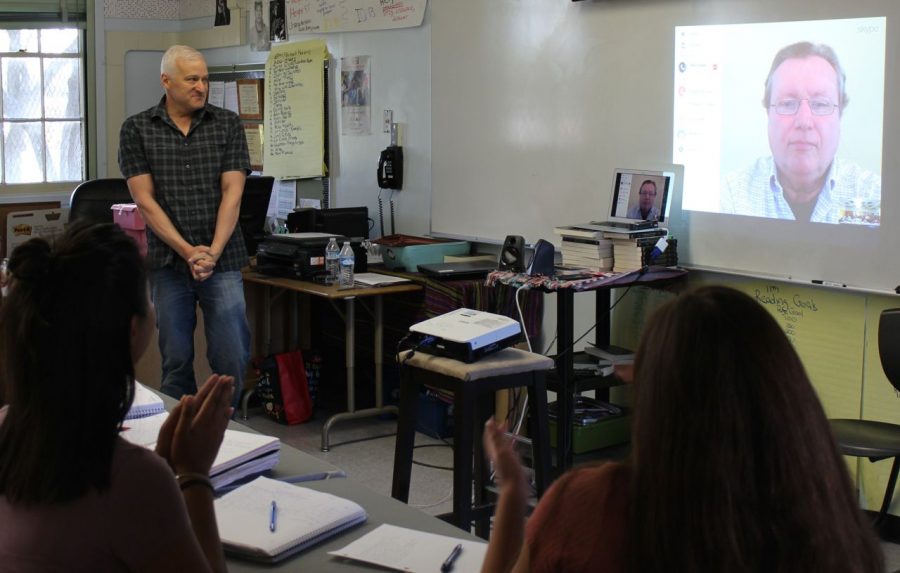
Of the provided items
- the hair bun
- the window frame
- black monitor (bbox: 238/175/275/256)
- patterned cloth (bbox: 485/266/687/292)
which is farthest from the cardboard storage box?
the hair bun

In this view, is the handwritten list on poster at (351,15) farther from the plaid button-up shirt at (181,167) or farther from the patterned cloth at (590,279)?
the patterned cloth at (590,279)

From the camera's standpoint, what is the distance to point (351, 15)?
576cm

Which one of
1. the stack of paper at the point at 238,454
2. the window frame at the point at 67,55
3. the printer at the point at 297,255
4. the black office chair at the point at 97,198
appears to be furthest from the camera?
the window frame at the point at 67,55

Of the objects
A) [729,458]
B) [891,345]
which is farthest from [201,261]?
[729,458]

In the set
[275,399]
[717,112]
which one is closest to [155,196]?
[275,399]

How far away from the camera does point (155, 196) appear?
4.19 m

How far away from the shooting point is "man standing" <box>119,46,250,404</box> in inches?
164

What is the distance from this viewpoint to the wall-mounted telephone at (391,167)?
5512mm

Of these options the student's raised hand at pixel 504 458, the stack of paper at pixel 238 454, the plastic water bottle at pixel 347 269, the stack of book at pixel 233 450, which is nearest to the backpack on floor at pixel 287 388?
the plastic water bottle at pixel 347 269

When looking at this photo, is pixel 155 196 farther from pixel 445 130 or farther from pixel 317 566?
pixel 317 566

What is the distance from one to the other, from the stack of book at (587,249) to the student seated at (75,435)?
2943 mm

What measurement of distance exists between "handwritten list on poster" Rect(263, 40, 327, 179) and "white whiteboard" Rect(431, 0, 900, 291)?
3.27ft

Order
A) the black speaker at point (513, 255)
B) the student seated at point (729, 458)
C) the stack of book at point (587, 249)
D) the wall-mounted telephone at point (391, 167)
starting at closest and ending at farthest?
the student seated at point (729, 458)
the stack of book at point (587, 249)
the black speaker at point (513, 255)
the wall-mounted telephone at point (391, 167)

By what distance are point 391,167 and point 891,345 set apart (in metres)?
2.97
